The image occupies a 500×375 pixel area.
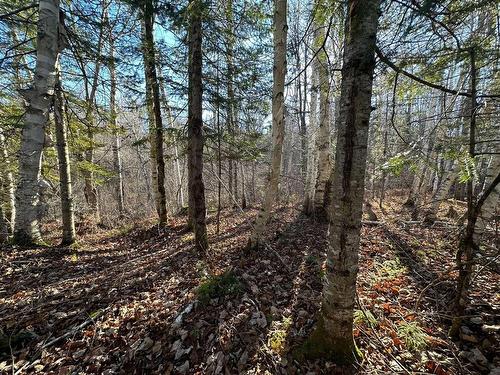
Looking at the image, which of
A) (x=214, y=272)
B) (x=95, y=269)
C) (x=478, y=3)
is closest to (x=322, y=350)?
(x=214, y=272)

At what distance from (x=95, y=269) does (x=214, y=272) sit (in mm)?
2655

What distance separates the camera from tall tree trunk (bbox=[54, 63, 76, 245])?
19.1 ft

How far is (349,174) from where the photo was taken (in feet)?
6.73

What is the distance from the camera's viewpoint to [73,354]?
2676 mm

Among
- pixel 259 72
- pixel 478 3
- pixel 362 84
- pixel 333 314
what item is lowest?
pixel 333 314

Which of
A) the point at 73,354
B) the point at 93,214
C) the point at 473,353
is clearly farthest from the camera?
the point at 93,214

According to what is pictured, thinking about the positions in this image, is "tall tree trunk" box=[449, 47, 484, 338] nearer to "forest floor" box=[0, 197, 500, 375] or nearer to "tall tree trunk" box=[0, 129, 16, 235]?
"forest floor" box=[0, 197, 500, 375]

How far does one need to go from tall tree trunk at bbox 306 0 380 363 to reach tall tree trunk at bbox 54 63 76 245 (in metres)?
6.55

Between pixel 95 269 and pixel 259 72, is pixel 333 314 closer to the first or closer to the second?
pixel 95 269

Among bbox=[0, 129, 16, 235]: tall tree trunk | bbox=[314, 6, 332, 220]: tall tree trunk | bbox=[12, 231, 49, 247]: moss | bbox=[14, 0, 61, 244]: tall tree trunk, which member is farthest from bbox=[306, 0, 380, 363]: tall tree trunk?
bbox=[0, 129, 16, 235]: tall tree trunk

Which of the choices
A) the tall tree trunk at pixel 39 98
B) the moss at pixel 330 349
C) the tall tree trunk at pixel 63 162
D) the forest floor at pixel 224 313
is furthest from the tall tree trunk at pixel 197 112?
the moss at pixel 330 349

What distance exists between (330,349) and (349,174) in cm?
181

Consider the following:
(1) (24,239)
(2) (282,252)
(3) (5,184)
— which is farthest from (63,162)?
(2) (282,252)

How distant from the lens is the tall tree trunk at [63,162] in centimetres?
583
